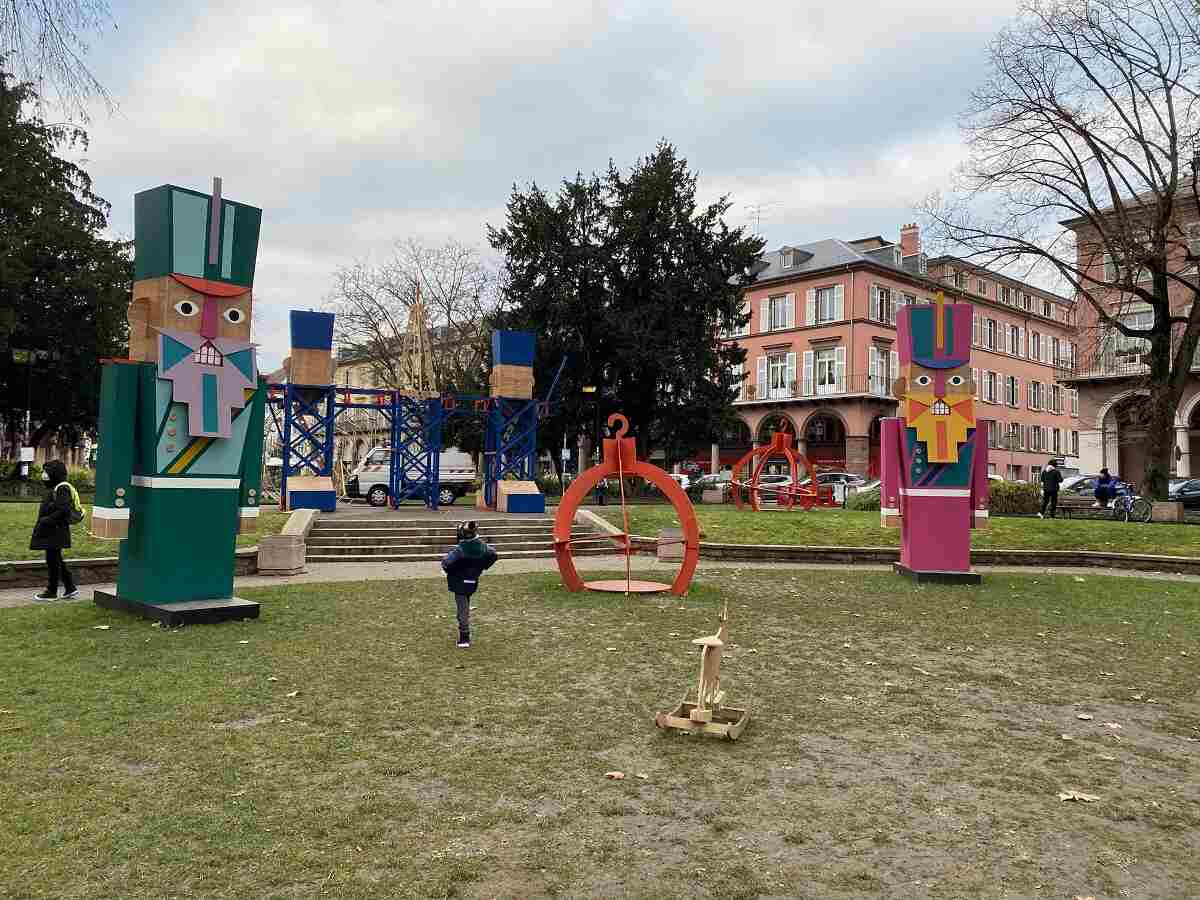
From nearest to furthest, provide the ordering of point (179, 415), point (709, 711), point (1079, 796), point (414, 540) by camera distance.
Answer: point (1079, 796) → point (709, 711) → point (179, 415) → point (414, 540)

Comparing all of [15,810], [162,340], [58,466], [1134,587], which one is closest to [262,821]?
[15,810]

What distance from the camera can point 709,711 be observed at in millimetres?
5426

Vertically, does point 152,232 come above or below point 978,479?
above

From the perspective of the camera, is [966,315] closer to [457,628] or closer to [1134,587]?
[1134,587]

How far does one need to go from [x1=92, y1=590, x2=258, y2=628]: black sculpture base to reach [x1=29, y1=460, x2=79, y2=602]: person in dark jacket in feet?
5.49

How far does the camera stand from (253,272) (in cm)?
984

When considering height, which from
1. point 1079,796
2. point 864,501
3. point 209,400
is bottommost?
point 1079,796

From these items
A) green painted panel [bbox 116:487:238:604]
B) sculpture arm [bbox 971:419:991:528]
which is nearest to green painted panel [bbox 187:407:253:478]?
green painted panel [bbox 116:487:238:604]

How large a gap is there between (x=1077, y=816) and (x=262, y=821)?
397 cm

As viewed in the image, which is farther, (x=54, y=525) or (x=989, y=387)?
(x=989, y=387)

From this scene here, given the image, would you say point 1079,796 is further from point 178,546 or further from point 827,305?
point 827,305

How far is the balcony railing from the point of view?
47938mm

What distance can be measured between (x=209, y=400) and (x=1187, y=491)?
108 ft

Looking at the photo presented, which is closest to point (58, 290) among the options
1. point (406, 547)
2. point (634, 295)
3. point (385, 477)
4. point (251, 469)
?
point (385, 477)
